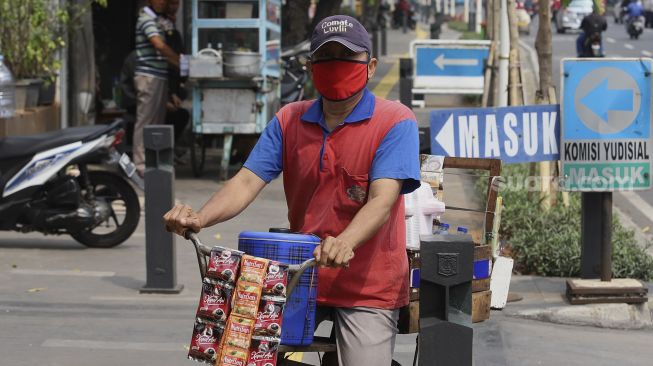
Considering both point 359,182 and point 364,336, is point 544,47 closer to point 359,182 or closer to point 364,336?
point 359,182

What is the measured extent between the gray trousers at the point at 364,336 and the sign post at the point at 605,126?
14.5ft

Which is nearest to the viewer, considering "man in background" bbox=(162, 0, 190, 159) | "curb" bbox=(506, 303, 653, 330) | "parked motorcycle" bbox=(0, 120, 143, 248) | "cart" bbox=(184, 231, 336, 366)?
"cart" bbox=(184, 231, 336, 366)

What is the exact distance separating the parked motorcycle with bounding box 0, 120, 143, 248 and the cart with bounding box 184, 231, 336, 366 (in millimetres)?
5677

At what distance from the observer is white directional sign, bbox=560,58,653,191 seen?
8430mm

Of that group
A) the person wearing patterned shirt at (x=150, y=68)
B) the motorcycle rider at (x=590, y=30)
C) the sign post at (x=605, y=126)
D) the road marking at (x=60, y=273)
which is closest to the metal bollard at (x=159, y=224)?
the road marking at (x=60, y=273)

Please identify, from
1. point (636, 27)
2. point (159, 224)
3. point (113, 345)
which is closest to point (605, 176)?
point (159, 224)

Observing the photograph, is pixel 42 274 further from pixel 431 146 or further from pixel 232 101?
pixel 232 101

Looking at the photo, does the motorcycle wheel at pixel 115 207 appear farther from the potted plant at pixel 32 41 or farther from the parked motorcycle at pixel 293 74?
the parked motorcycle at pixel 293 74

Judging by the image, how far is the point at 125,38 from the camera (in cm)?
1878

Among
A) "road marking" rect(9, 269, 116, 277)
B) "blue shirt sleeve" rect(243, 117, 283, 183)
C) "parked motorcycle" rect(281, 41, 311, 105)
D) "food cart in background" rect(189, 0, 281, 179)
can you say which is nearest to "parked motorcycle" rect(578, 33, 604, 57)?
"parked motorcycle" rect(281, 41, 311, 105)

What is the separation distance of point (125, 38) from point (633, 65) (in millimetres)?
11584

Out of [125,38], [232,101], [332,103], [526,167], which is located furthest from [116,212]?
[125,38]

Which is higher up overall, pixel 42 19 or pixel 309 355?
pixel 42 19

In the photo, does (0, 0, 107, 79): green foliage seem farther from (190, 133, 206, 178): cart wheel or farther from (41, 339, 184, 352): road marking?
(41, 339, 184, 352): road marking
